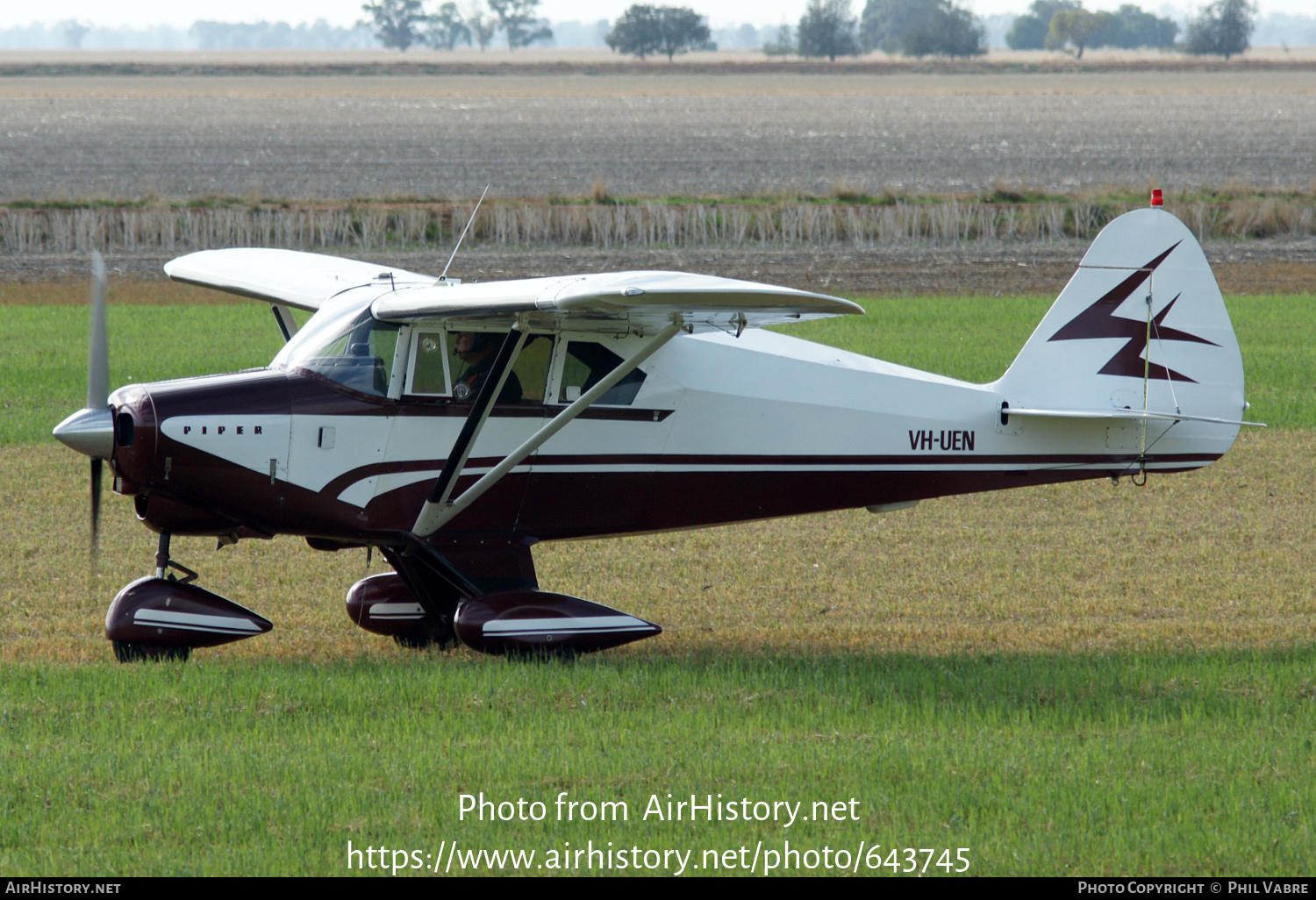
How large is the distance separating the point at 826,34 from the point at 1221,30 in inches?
1923

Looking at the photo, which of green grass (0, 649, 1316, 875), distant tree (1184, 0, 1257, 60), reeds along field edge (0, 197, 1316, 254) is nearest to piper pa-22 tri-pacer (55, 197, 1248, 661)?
green grass (0, 649, 1316, 875)

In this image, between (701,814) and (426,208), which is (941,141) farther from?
(701,814)

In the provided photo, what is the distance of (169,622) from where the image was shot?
8.40 meters

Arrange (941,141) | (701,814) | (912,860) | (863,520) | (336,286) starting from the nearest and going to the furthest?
(912,860) → (701,814) → (336,286) → (863,520) → (941,141)

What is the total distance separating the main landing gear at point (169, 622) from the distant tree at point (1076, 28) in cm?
19366

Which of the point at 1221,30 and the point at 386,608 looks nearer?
the point at 386,608

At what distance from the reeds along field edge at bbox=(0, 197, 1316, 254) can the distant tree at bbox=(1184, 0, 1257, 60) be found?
141m

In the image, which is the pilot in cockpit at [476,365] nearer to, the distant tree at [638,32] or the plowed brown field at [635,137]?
the plowed brown field at [635,137]

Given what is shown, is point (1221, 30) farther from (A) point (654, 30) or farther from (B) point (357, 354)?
(B) point (357, 354)

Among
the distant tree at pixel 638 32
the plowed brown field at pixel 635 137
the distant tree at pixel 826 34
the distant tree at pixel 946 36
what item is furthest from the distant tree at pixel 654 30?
the plowed brown field at pixel 635 137

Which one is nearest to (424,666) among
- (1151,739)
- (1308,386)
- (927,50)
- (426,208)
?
(1151,739)

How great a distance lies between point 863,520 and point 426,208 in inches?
1045

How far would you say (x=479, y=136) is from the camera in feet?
229

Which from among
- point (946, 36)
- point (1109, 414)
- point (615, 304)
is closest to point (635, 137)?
point (1109, 414)
